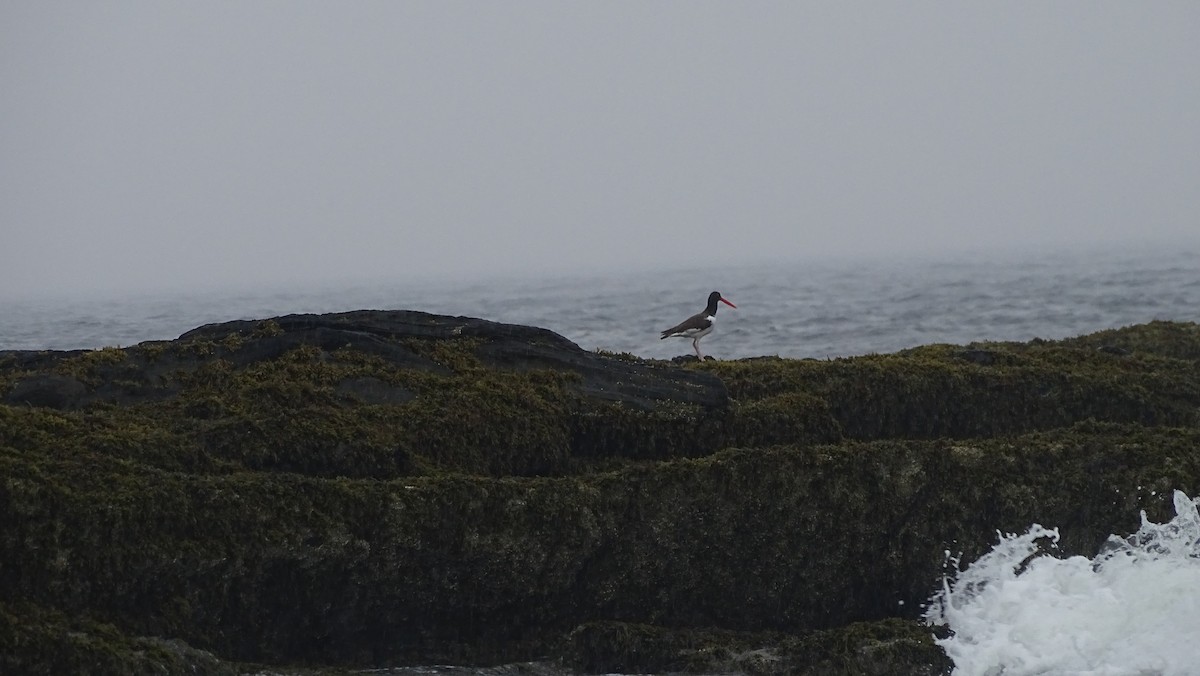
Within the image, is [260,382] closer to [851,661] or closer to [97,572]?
[97,572]

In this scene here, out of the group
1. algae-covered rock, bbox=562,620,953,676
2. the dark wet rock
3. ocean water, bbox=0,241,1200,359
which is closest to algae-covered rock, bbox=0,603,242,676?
the dark wet rock

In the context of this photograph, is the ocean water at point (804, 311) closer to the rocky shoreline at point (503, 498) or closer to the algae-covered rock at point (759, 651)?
the rocky shoreline at point (503, 498)

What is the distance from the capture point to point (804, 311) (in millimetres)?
34062

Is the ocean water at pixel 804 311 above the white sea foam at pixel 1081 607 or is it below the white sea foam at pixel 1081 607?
above

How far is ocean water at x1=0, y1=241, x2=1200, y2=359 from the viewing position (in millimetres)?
25594

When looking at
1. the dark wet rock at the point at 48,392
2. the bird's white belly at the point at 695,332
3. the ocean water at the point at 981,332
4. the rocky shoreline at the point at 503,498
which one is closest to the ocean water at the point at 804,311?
the ocean water at the point at 981,332

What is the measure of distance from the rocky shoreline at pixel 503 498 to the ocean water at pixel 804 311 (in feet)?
41.4

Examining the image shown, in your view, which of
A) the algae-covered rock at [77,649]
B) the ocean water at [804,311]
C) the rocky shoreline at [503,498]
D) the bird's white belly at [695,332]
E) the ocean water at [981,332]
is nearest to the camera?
the algae-covered rock at [77,649]

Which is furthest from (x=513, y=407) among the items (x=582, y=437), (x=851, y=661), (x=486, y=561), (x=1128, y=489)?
(x=1128, y=489)

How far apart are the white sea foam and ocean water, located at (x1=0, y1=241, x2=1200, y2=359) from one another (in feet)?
43.1

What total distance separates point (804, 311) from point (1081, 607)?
25789 mm

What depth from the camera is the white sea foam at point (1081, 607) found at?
322 inches

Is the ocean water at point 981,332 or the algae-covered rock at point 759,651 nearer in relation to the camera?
the algae-covered rock at point 759,651

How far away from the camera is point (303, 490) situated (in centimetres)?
787
